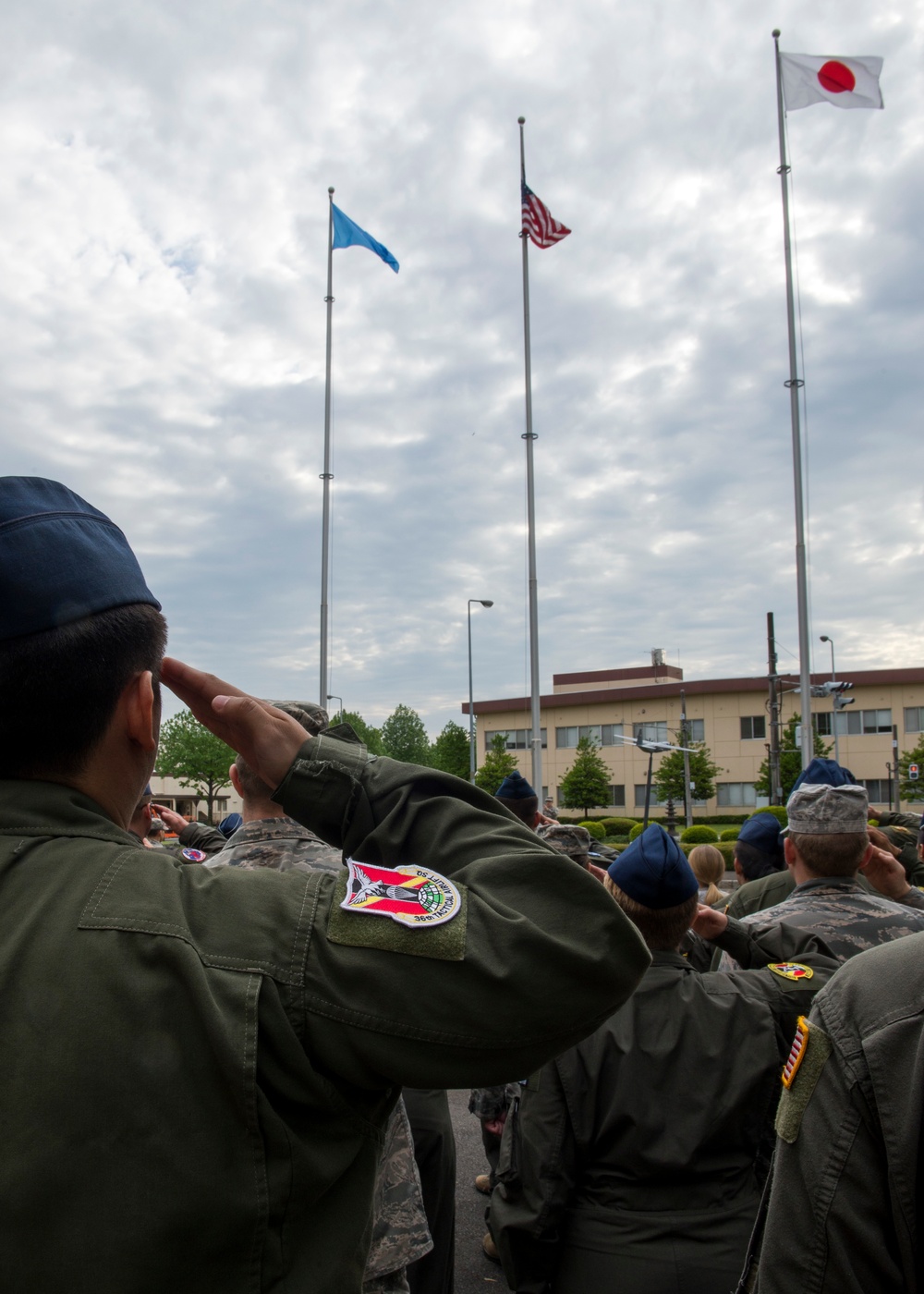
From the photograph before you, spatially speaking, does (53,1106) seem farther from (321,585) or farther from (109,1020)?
(321,585)

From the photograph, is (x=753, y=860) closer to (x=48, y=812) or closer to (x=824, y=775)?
(x=824, y=775)

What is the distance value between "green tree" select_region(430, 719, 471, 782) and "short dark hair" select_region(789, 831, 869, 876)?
6646 centimetres

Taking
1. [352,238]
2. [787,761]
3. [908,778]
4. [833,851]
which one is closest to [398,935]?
[833,851]

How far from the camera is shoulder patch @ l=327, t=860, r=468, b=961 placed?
1.25 metres

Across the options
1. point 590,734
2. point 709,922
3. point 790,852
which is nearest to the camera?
point 709,922

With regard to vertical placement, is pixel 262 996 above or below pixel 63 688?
below

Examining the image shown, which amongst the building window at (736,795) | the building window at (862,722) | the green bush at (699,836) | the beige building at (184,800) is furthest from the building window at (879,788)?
the beige building at (184,800)

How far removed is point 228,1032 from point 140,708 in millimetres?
511

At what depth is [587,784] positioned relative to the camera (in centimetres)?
6238

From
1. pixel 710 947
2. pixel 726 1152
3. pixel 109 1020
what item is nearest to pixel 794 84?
pixel 710 947

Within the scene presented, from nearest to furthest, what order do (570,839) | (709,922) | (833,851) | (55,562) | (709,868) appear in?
1. (55,562)
2. (709,922)
3. (833,851)
4. (570,839)
5. (709,868)

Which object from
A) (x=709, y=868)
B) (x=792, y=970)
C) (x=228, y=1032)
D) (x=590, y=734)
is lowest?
(x=709, y=868)

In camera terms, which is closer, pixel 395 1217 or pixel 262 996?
pixel 262 996

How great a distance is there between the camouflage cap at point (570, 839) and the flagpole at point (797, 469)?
966 cm
